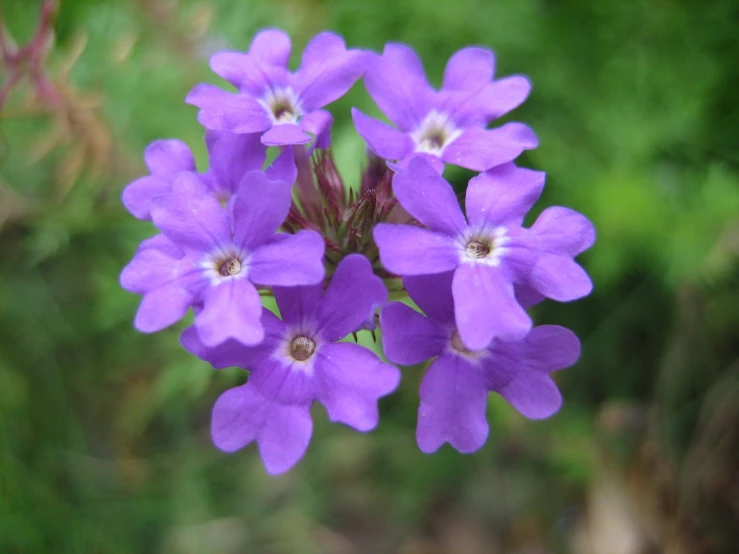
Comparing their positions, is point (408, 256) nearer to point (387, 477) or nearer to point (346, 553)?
point (387, 477)

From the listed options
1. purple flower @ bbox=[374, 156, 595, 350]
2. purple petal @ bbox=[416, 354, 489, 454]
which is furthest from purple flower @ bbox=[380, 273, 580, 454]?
purple flower @ bbox=[374, 156, 595, 350]

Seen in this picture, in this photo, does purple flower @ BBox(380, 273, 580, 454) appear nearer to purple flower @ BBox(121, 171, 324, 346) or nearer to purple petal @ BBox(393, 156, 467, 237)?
purple petal @ BBox(393, 156, 467, 237)

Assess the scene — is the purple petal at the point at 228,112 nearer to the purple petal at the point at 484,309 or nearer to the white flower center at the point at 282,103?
the white flower center at the point at 282,103

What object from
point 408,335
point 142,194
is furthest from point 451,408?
point 142,194

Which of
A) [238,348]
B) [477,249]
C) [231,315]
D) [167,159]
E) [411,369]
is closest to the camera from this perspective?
[231,315]

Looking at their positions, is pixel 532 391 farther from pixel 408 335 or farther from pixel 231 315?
pixel 231 315

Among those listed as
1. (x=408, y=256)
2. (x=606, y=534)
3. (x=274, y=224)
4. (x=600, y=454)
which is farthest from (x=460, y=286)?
(x=606, y=534)
